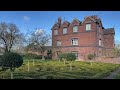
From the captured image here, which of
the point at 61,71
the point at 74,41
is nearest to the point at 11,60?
the point at 61,71

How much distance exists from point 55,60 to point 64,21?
1192 millimetres

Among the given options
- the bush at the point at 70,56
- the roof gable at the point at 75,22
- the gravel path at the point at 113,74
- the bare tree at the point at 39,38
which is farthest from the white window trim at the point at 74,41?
the gravel path at the point at 113,74

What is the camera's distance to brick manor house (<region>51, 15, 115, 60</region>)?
17.0 feet

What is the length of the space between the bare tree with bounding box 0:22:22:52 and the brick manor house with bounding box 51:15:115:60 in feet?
3.38

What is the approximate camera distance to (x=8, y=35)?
16.1ft

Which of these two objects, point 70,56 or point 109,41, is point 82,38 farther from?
point 109,41

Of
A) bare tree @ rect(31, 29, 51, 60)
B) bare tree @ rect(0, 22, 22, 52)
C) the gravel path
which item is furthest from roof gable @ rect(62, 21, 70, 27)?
the gravel path

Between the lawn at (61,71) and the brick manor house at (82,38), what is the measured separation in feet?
0.97

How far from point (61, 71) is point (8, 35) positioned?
1.80m

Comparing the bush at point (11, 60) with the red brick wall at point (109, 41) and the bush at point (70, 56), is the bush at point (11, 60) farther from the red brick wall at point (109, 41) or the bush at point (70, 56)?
the red brick wall at point (109, 41)

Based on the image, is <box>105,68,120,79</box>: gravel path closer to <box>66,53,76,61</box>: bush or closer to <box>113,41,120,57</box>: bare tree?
<box>113,41,120,57</box>: bare tree
